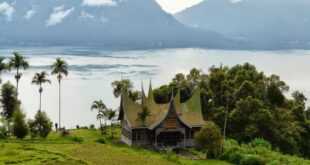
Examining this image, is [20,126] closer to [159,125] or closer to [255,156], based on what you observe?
[159,125]

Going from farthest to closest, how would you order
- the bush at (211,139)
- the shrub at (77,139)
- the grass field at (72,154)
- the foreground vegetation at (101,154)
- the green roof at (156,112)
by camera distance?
the green roof at (156,112) < the shrub at (77,139) < the bush at (211,139) < the foreground vegetation at (101,154) < the grass field at (72,154)

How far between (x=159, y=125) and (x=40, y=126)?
1061cm

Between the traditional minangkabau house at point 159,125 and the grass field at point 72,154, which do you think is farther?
the traditional minangkabau house at point 159,125

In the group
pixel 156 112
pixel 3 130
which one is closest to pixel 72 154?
pixel 3 130

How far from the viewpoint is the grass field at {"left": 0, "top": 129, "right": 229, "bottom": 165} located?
100 ft

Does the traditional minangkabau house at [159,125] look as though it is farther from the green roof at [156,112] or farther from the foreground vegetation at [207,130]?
the foreground vegetation at [207,130]

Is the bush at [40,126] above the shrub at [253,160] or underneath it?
above

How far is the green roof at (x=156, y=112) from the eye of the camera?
43.5 meters

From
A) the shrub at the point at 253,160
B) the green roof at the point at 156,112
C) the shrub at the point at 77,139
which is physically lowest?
the shrub at the point at 253,160

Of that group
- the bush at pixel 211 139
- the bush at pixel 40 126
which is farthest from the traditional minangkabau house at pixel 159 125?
the bush at pixel 40 126

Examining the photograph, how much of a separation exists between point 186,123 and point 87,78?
78186 millimetres

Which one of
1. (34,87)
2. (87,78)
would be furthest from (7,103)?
(87,78)

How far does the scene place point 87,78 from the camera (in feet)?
391

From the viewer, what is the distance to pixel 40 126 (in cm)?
4122
